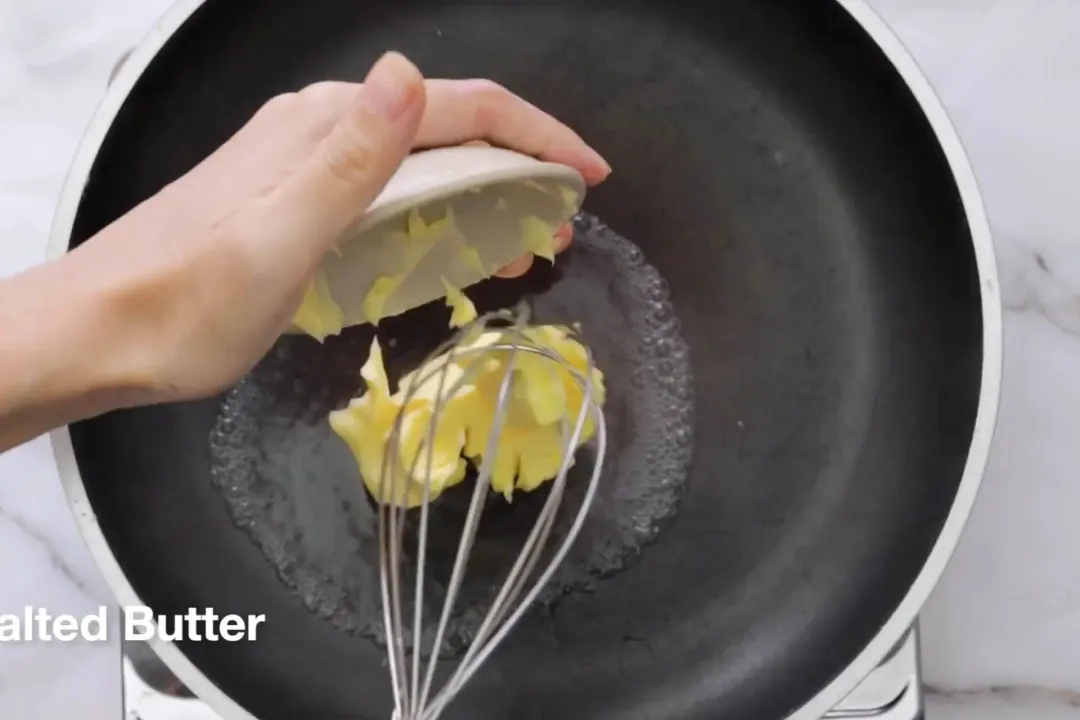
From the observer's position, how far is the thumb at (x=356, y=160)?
0.33 metres

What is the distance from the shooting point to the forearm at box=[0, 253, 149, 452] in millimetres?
364

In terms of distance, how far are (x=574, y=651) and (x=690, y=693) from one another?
6 centimetres

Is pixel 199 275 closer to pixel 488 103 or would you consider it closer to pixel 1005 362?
pixel 488 103

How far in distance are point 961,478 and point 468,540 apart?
224 millimetres

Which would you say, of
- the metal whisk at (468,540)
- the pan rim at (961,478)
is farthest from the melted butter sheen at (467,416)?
the pan rim at (961,478)

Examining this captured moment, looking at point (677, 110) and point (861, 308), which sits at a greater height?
point (677, 110)

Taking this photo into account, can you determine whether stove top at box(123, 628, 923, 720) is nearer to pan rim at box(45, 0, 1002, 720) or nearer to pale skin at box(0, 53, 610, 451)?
pan rim at box(45, 0, 1002, 720)

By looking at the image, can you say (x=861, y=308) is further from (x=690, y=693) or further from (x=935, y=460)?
(x=690, y=693)

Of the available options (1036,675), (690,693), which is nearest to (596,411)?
(690,693)

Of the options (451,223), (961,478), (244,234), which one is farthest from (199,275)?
(961,478)

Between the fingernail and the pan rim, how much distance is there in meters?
0.20

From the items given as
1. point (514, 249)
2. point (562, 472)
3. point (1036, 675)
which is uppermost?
point (514, 249)

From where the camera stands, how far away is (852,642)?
18.6 inches

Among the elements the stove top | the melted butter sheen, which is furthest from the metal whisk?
the stove top
